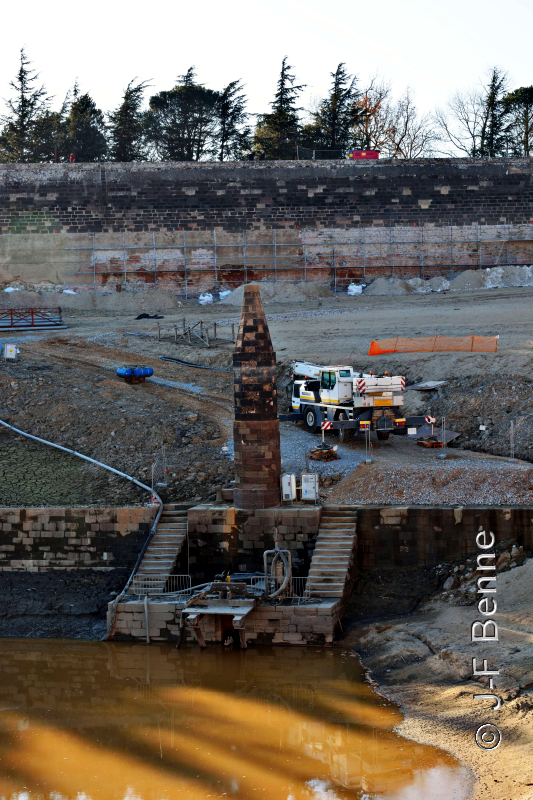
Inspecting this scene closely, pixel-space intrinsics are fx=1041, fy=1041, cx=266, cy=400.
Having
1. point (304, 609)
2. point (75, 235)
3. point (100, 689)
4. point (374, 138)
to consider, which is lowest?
point (100, 689)

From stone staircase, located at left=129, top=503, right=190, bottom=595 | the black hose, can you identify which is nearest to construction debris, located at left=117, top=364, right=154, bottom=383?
the black hose

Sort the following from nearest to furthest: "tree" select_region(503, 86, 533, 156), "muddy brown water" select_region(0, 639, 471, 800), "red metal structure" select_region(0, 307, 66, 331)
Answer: "muddy brown water" select_region(0, 639, 471, 800) < "red metal structure" select_region(0, 307, 66, 331) < "tree" select_region(503, 86, 533, 156)

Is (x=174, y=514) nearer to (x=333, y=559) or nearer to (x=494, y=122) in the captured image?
(x=333, y=559)

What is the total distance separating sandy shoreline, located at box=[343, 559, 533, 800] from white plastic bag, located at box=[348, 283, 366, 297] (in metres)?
24.1

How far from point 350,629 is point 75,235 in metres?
27.4

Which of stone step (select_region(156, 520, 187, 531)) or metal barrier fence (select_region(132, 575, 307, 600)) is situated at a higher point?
stone step (select_region(156, 520, 187, 531))

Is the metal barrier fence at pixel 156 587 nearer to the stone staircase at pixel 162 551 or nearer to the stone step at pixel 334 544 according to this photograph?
the stone staircase at pixel 162 551

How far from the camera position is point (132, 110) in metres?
57.5

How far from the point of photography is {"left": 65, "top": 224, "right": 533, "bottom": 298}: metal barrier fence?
141 feet

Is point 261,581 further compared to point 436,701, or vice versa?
point 261,581

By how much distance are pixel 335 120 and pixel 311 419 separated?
32.7 metres

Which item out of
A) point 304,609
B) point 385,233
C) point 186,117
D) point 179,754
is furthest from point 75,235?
point 179,754

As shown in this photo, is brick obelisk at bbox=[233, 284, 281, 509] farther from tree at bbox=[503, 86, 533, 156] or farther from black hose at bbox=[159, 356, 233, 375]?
tree at bbox=[503, 86, 533, 156]

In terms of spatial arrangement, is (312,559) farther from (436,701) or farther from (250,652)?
(436,701)
